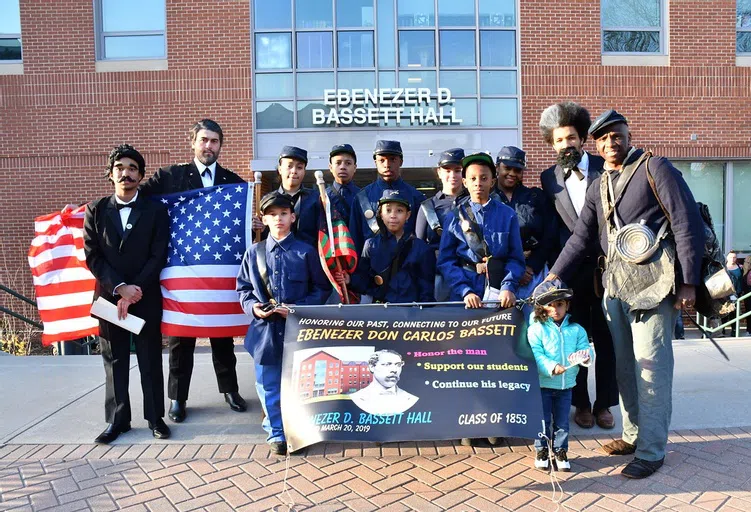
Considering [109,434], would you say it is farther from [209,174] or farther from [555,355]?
[555,355]

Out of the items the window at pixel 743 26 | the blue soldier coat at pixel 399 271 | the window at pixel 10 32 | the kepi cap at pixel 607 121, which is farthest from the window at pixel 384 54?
the kepi cap at pixel 607 121

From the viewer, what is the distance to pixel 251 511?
316 centimetres

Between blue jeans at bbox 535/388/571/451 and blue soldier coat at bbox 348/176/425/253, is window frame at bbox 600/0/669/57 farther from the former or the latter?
blue jeans at bbox 535/388/571/451

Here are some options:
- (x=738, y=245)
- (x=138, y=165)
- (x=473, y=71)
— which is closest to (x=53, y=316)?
(x=138, y=165)

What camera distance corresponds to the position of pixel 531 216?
4.59 m

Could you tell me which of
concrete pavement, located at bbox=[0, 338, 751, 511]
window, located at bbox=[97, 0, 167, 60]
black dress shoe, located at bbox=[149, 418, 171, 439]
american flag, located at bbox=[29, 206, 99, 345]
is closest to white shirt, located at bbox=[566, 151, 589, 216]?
concrete pavement, located at bbox=[0, 338, 751, 511]

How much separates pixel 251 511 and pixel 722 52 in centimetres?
1395

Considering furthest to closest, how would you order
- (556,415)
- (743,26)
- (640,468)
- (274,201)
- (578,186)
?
(743,26), (578,186), (274,201), (556,415), (640,468)

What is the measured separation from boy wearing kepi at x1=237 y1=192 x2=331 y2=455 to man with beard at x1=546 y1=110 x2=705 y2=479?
82.9 inches

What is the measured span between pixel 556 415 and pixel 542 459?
1.00 ft

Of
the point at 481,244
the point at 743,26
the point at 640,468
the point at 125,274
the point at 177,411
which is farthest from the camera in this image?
the point at 743,26

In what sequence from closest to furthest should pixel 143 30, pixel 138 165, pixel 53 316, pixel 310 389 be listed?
1. pixel 310 389
2. pixel 138 165
3. pixel 53 316
4. pixel 143 30

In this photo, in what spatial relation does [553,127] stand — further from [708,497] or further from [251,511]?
[251,511]

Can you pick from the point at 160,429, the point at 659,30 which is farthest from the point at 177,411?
the point at 659,30
